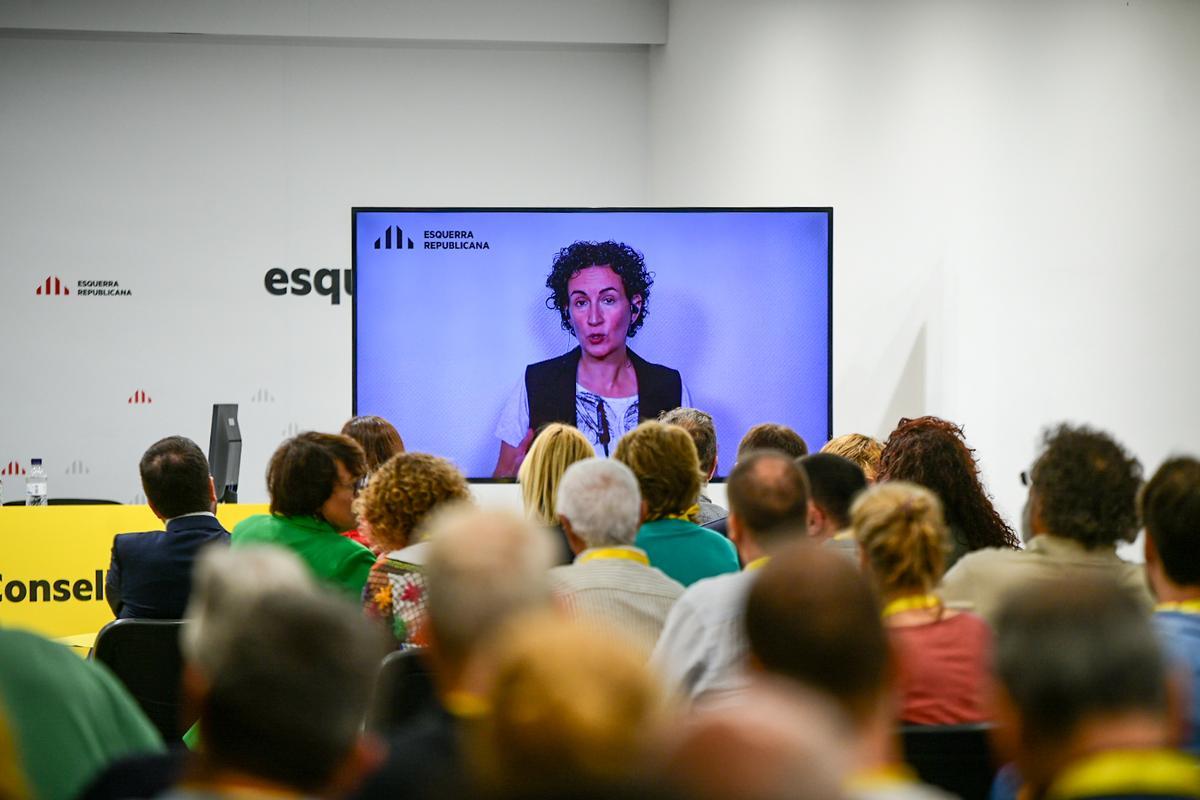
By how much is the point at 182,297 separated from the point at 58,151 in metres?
1.29

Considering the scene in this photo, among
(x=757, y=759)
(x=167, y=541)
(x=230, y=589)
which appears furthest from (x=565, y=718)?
(x=167, y=541)

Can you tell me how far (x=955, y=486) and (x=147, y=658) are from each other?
2.26 m

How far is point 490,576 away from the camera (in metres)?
1.67

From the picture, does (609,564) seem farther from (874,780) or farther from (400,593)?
(874,780)

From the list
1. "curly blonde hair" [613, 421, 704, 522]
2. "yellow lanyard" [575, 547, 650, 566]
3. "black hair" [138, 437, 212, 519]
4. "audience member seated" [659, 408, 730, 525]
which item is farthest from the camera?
"audience member seated" [659, 408, 730, 525]

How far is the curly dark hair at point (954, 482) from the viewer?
12.2 feet

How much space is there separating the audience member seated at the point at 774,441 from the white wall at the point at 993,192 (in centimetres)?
206

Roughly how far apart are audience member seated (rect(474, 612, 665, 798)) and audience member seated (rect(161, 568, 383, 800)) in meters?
0.40

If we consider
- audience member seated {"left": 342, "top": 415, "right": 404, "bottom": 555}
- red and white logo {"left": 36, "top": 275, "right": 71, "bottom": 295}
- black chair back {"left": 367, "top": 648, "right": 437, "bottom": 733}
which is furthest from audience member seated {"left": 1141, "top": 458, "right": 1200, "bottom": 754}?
red and white logo {"left": 36, "top": 275, "right": 71, "bottom": 295}

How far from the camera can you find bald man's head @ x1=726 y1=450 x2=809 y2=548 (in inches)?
112

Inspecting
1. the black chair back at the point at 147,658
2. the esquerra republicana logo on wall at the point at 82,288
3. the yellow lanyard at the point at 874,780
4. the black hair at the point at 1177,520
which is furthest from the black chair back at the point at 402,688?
the esquerra republicana logo on wall at the point at 82,288

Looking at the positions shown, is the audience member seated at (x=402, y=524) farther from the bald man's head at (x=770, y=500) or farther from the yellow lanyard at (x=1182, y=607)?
the yellow lanyard at (x=1182, y=607)

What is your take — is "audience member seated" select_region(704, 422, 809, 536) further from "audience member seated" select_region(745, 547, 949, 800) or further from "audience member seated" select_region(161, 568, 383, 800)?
"audience member seated" select_region(161, 568, 383, 800)

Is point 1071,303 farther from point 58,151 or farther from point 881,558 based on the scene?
point 58,151
